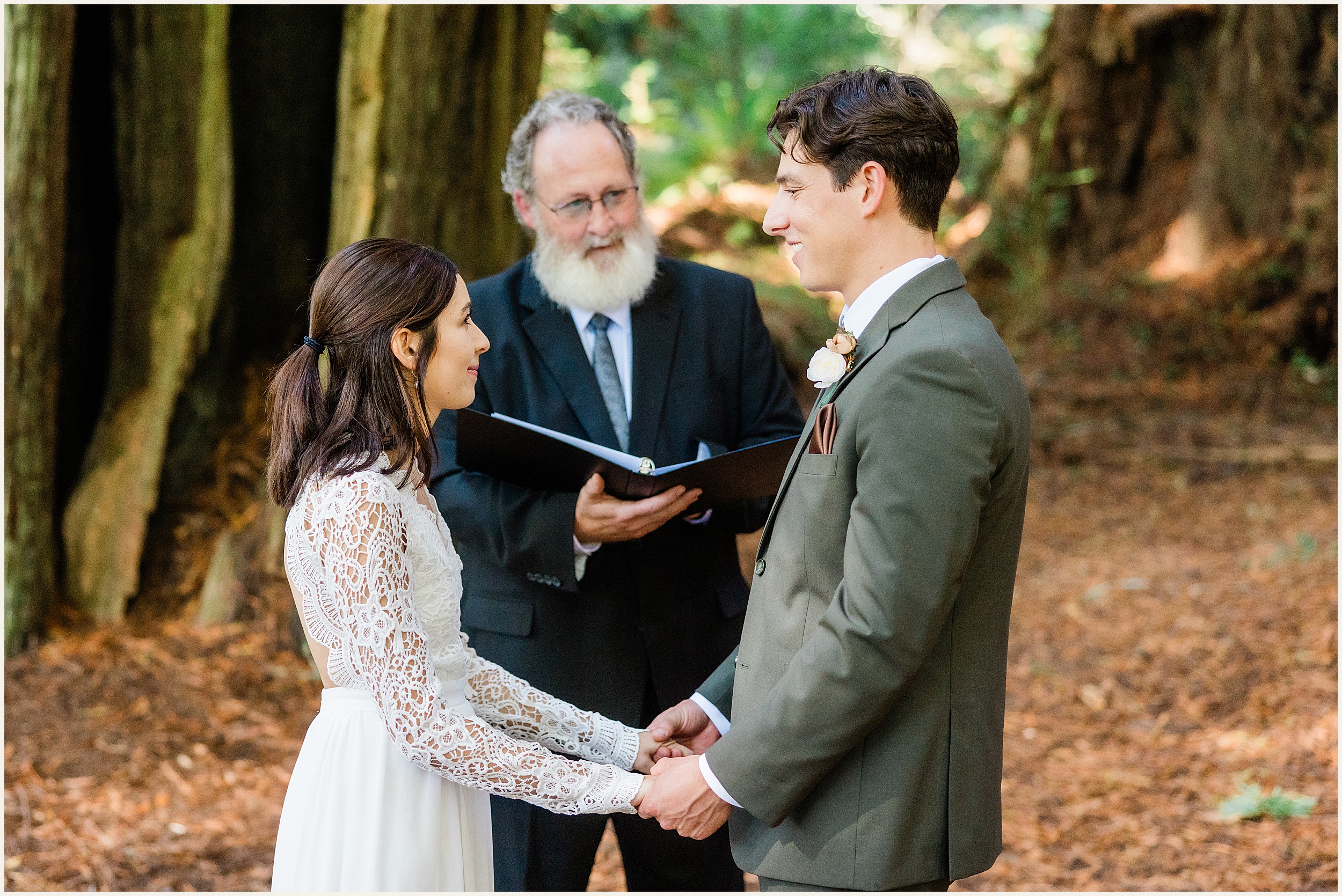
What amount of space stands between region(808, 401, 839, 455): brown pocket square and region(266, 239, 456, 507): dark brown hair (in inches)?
26.9

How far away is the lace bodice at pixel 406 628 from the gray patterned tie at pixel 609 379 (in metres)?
0.76

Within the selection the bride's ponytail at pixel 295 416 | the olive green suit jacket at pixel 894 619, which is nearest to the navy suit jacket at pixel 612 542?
the bride's ponytail at pixel 295 416

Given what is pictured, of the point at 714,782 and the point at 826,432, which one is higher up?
the point at 826,432

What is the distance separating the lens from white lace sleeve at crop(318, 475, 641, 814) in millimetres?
1858

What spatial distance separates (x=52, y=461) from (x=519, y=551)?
3.27 meters

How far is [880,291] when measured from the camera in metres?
1.89

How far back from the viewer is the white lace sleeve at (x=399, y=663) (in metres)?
1.86

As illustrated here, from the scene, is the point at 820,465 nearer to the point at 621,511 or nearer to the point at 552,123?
the point at 621,511

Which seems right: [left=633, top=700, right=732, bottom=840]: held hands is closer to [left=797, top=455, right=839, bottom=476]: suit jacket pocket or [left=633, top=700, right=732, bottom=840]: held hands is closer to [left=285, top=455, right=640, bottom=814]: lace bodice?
[left=285, top=455, right=640, bottom=814]: lace bodice

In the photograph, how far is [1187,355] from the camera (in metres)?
9.48

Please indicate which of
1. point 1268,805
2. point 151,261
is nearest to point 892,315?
point 1268,805

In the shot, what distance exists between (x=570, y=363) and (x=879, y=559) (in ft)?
4.25

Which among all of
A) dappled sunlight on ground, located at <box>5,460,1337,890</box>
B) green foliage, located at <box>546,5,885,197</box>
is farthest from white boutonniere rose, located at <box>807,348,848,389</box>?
green foliage, located at <box>546,5,885,197</box>

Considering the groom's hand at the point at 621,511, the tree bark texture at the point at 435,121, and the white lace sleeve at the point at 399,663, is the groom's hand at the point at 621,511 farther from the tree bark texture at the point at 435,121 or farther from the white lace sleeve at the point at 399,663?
the tree bark texture at the point at 435,121
